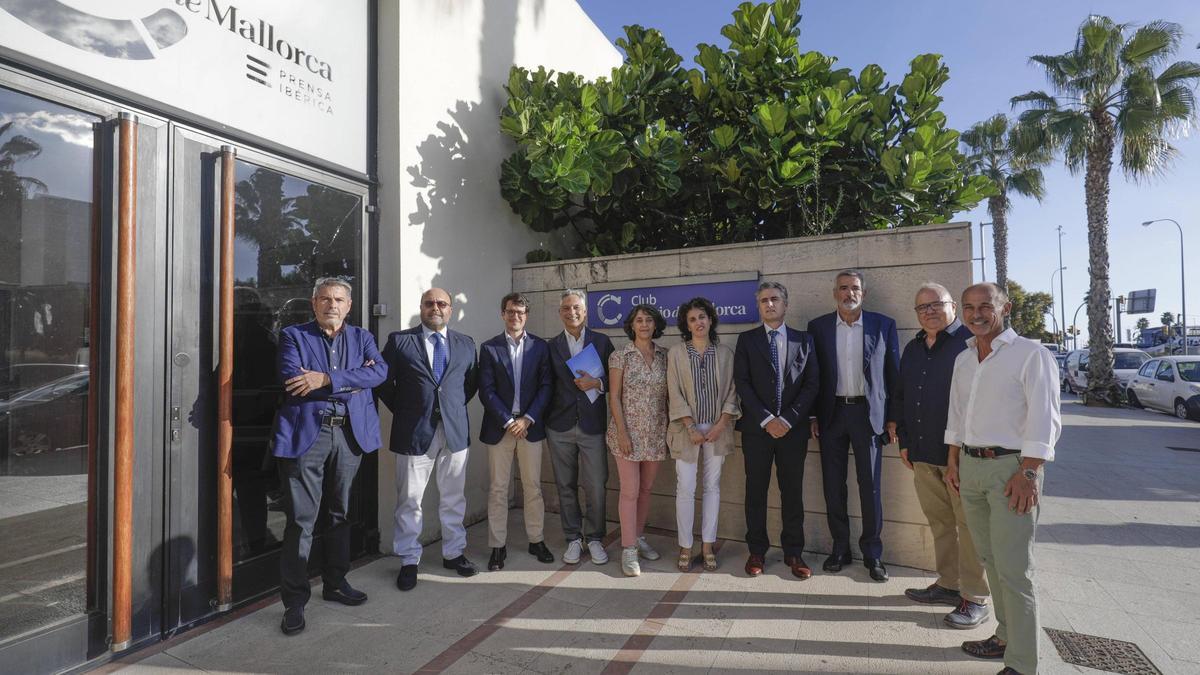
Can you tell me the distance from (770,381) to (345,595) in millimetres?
3040

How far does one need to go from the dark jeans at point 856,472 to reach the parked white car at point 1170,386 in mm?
13481

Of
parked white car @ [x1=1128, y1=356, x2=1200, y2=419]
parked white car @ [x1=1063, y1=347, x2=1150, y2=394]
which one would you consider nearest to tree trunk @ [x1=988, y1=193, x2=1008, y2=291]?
parked white car @ [x1=1063, y1=347, x2=1150, y2=394]

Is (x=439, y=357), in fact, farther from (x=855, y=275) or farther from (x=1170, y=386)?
(x=1170, y=386)

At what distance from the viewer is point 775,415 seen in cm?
395

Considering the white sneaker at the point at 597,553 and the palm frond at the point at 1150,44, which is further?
the palm frond at the point at 1150,44

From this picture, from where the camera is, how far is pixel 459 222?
502 centimetres

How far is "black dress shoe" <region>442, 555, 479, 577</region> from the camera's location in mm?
3986

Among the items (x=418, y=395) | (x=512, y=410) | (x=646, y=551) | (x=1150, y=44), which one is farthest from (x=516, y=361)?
(x=1150, y=44)

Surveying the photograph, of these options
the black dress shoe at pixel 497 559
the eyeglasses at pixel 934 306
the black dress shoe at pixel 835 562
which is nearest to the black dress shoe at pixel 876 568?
the black dress shoe at pixel 835 562

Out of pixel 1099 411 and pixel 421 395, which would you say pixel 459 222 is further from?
pixel 1099 411

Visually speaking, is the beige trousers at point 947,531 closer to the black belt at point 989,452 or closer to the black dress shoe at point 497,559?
the black belt at point 989,452

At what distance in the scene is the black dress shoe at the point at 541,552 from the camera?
4262 mm

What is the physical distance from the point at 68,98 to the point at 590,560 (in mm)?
4034

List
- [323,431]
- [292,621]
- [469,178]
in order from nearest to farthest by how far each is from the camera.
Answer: [292,621] → [323,431] → [469,178]
